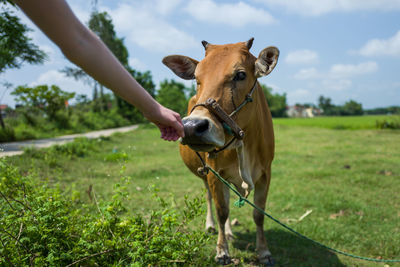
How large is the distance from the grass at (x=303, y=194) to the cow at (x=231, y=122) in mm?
602

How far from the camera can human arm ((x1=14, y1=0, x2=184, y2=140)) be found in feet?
3.42

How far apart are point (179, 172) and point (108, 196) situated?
103 inches

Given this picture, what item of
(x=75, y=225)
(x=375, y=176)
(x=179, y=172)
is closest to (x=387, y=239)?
(x=375, y=176)

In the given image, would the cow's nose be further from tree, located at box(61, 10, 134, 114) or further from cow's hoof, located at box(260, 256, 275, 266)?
tree, located at box(61, 10, 134, 114)

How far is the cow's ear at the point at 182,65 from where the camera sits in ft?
9.39

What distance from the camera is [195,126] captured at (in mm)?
1864

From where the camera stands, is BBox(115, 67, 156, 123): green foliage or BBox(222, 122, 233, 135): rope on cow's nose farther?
BBox(115, 67, 156, 123): green foliage

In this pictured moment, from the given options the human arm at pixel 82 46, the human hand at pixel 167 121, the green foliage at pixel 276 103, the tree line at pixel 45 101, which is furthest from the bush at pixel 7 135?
the green foliage at pixel 276 103

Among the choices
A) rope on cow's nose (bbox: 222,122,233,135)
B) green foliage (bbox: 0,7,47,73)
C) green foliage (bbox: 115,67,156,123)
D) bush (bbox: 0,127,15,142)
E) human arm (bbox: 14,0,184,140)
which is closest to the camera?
human arm (bbox: 14,0,184,140)

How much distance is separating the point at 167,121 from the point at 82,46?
0.56 metres

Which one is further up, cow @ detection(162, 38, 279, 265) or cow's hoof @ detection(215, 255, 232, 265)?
cow @ detection(162, 38, 279, 265)

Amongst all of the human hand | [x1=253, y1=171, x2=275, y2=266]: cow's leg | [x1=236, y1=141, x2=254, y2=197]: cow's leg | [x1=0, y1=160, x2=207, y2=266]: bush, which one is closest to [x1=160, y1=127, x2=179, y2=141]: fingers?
the human hand

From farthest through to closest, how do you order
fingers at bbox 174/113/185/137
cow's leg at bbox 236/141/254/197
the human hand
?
cow's leg at bbox 236/141/254/197 → fingers at bbox 174/113/185/137 → the human hand

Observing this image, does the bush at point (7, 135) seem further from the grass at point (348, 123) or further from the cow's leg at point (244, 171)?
the grass at point (348, 123)
